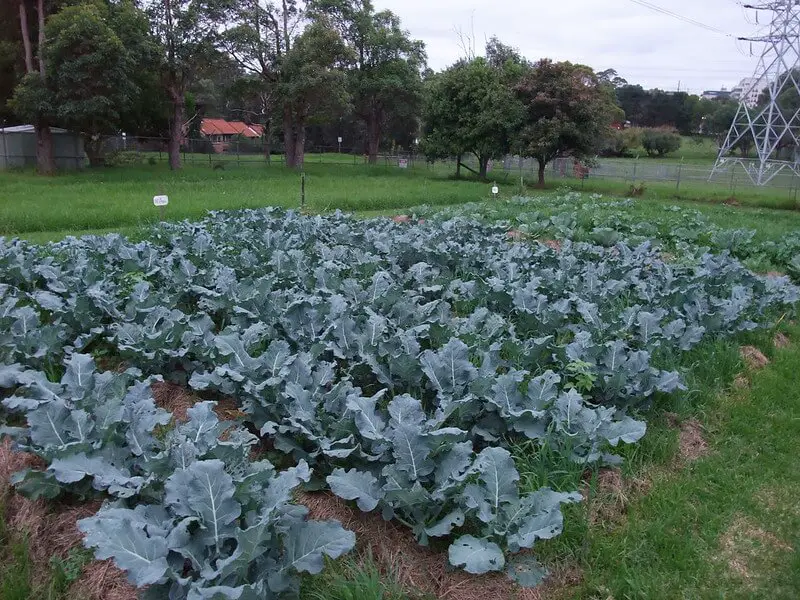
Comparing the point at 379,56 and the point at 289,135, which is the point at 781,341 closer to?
the point at 289,135

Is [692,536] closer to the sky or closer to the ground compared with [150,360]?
closer to the ground

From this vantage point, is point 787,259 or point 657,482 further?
point 787,259

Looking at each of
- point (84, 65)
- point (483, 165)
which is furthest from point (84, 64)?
point (483, 165)

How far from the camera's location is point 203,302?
5645 millimetres

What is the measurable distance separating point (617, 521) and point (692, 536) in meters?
0.38

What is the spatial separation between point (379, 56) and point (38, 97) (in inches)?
822

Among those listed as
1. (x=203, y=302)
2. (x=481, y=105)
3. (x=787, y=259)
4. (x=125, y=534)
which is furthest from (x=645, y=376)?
(x=481, y=105)

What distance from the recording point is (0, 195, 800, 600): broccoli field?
270 cm

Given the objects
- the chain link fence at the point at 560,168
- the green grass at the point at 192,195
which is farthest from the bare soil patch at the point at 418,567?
the chain link fence at the point at 560,168

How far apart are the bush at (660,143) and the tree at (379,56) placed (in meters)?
24.6

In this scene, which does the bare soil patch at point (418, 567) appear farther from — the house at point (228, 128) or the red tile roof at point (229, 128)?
the red tile roof at point (229, 128)

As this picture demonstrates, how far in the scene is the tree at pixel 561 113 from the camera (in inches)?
1059

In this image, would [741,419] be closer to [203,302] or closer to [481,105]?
[203,302]

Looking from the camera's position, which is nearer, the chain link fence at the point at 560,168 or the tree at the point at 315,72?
the chain link fence at the point at 560,168
